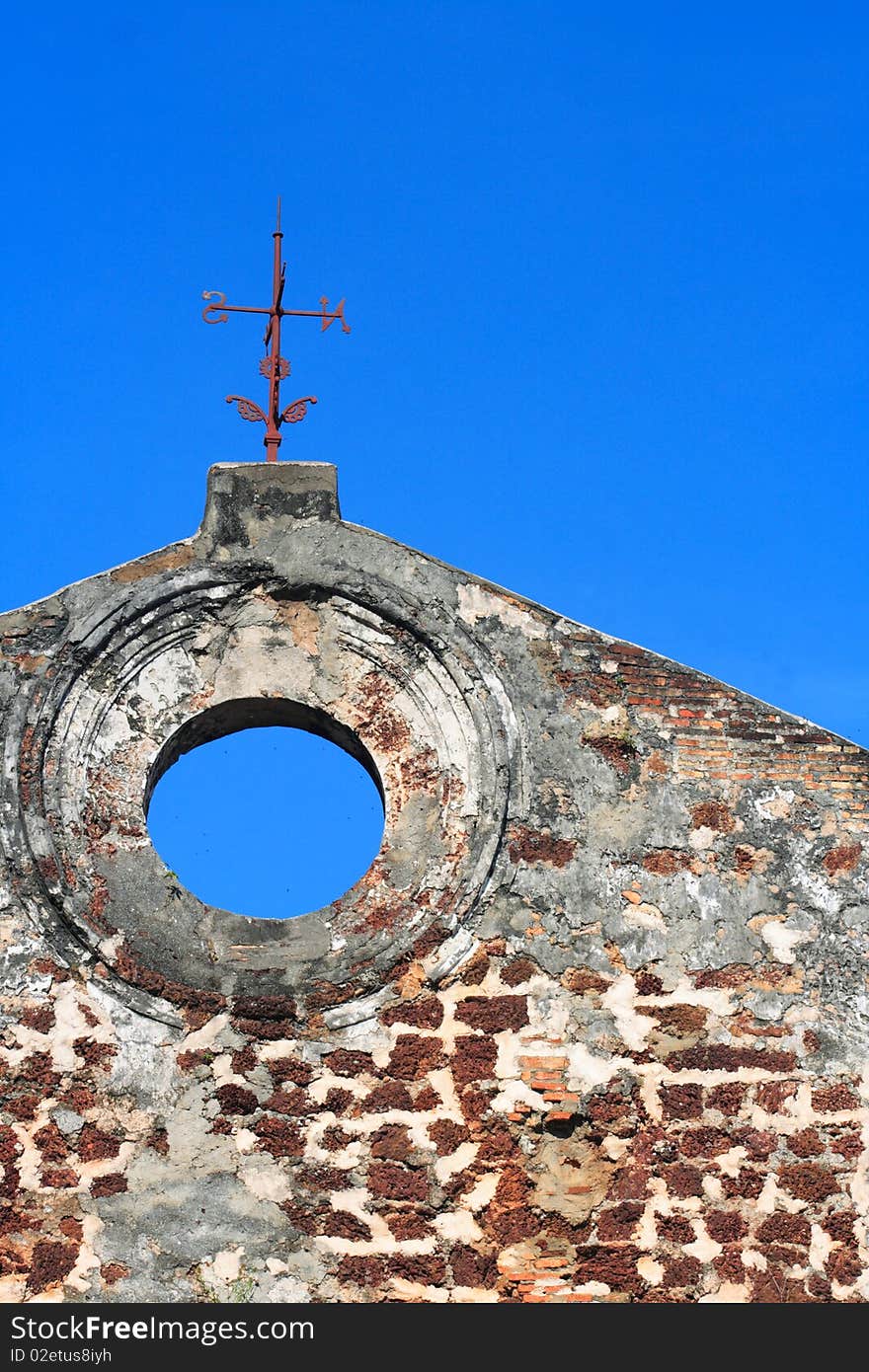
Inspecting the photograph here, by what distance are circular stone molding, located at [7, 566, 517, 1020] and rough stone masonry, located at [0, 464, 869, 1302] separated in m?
0.01

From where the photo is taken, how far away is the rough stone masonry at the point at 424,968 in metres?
8.51

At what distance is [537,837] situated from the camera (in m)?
9.08

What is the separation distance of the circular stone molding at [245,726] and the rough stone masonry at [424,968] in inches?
0.6

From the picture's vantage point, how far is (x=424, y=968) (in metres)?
8.85

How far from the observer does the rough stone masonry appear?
8508 mm

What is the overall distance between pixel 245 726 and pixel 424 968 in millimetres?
1493

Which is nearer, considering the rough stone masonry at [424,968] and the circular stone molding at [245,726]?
the rough stone masonry at [424,968]

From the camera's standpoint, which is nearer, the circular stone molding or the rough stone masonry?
the rough stone masonry

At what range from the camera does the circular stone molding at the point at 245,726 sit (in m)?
8.80

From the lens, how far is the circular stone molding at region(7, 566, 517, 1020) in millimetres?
8805

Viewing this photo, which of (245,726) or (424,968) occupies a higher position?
(245,726)

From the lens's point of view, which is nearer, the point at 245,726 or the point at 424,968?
the point at 424,968

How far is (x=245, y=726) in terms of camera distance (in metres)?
9.56
